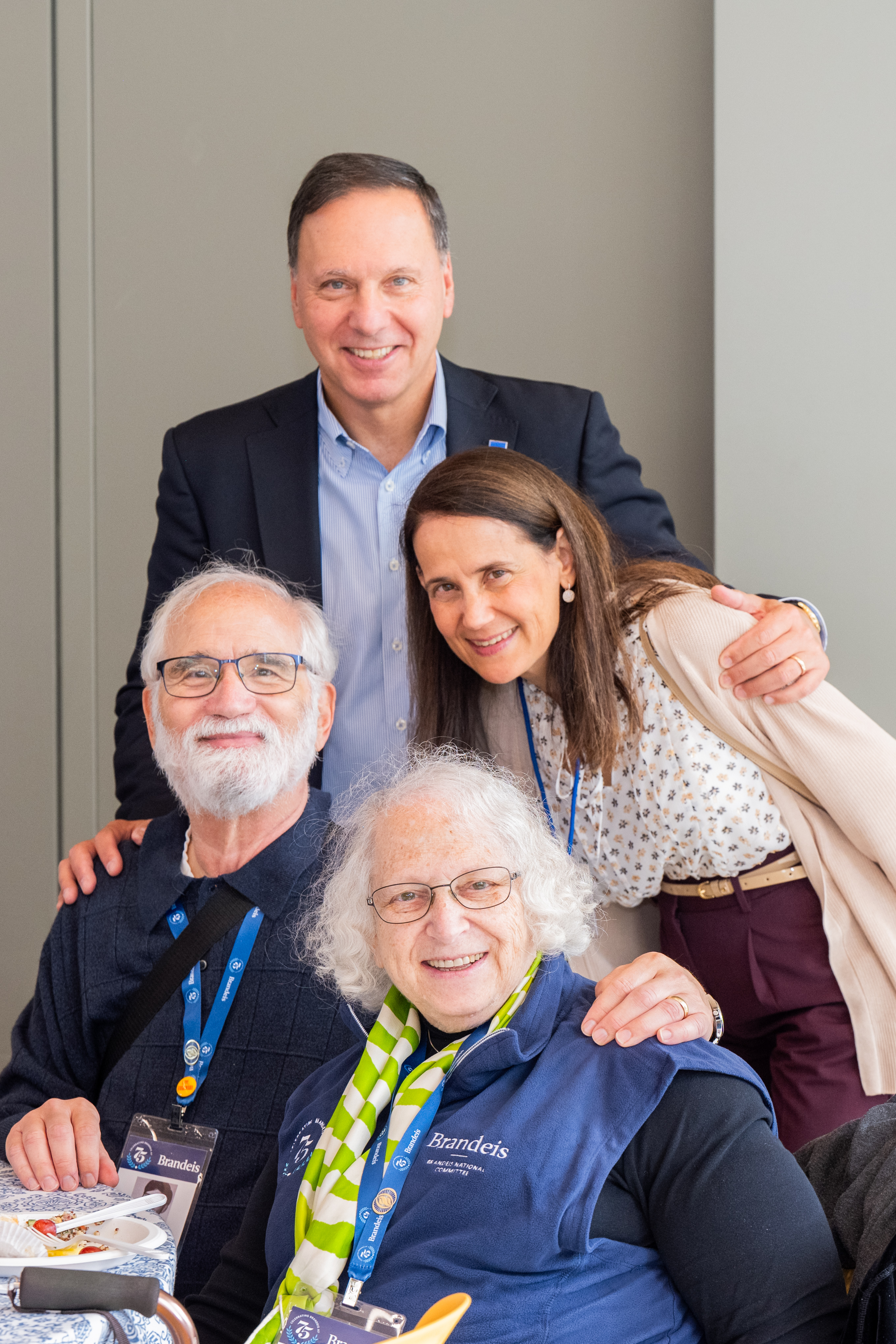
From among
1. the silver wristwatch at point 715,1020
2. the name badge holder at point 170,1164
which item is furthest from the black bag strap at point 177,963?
the silver wristwatch at point 715,1020

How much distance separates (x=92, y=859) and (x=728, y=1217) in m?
1.43

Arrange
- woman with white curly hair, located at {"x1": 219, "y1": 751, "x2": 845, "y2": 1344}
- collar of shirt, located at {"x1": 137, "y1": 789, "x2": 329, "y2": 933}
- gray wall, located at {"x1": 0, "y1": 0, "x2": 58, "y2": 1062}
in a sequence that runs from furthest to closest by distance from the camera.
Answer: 1. gray wall, located at {"x1": 0, "y1": 0, "x2": 58, "y2": 1062}
2. collar of shirt, located at {"x1": 137, "y1": 789, "x2": 329, "y2": 933}
3. woman with white curly hair, located at {"x1": 219, "y1": 751, "x2": 845, "y2": 1344}

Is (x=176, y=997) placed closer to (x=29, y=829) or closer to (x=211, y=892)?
(x=211, y=892)

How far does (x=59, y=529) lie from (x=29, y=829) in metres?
1.06

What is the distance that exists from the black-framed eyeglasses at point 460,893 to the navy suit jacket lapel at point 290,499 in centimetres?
118

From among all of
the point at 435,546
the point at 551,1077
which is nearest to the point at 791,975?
the point at 551,1077

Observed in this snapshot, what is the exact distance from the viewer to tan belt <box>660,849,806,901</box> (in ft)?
6.98

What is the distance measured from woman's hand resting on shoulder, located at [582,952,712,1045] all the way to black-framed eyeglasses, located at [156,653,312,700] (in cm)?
93

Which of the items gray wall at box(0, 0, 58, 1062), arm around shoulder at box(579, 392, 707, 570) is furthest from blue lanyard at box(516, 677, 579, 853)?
gray wall at box(0, 0, 58, 1062)

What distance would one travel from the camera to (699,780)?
2100 mm

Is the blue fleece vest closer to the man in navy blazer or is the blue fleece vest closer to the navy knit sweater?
the navy knit sweater

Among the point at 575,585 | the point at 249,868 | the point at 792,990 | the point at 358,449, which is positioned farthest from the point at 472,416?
the point at 792,990

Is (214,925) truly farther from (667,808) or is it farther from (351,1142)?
(667,808)

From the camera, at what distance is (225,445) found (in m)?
2.87
